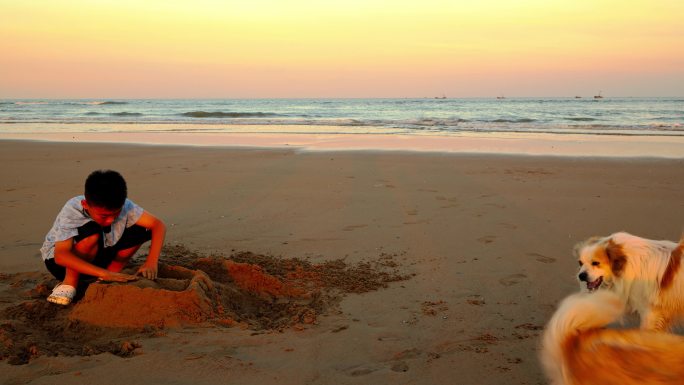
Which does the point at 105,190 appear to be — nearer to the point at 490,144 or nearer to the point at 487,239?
the point at 487,239

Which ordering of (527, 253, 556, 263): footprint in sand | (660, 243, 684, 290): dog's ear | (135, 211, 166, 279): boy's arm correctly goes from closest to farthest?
(660, 243, 684, 290): dog's ear < (135, 211, 166, 279): boy's arm < (527, 253, 556, 263): footprint in sand

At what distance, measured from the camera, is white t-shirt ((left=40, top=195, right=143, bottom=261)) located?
3.87m

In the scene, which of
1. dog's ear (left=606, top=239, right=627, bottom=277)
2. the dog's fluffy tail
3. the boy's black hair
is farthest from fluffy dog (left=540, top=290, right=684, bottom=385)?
the boy's black hair

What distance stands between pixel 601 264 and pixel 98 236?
11.1 ft

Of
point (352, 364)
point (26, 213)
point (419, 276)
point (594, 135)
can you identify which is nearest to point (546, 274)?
point (419, 276)

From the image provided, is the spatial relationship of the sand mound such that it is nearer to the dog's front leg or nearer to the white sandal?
the white sandal

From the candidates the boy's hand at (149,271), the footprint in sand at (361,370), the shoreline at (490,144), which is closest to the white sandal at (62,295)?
the boy's hand at (149,271)

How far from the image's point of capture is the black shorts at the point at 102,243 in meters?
3.93

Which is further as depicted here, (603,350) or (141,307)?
(141,307)

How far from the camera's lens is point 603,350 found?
6.13 ft

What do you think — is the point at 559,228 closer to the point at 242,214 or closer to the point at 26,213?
the point at 242,214

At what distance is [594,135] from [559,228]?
1364 cm

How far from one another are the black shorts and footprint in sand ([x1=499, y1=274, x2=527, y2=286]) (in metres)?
2.80

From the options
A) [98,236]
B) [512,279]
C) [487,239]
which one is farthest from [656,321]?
[98,236]
